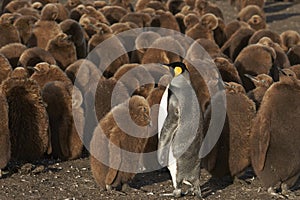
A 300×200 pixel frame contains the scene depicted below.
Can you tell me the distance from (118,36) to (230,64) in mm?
2428

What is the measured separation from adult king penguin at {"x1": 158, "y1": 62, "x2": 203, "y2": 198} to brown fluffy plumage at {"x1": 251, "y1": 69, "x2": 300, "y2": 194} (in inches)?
19.3

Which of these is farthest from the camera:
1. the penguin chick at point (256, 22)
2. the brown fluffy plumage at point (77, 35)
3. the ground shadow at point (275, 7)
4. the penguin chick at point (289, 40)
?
the ground shadow at point (275, 7)

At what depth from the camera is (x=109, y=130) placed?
5.42m

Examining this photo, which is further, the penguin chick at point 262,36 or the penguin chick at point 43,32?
the penguin chick at point 262,36

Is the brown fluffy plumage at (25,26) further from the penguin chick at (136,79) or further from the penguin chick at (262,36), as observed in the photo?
the penguin chick at (262,36)

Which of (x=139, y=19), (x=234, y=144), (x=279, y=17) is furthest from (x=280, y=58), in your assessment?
(x=279, y=17)

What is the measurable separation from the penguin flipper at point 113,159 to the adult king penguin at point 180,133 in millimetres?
332

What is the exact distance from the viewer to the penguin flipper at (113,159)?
5297 millimetres

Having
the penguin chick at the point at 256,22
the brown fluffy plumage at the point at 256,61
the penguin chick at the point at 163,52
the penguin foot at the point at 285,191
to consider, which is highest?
the penguin chick at the point at 163,52

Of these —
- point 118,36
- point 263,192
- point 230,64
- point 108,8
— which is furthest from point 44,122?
point 108,8

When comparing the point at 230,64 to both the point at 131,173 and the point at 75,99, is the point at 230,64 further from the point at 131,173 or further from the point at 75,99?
the point at 131,173

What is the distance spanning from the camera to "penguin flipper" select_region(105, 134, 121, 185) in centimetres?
530

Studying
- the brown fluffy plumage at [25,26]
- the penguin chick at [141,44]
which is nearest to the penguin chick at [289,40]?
the penguin chick at [141,44]

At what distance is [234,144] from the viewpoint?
564cm
